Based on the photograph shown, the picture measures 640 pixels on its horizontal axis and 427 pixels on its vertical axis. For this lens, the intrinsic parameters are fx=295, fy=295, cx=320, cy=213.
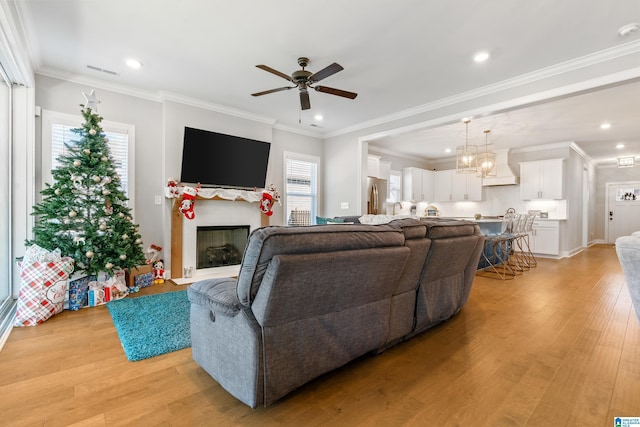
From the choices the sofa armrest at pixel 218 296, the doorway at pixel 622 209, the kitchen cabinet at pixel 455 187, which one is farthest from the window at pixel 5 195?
the doorway at pixel 622 209

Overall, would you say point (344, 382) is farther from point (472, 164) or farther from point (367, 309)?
point (472, 164)

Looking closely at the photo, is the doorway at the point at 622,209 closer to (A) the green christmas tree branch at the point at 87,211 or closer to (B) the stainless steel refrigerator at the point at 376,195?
(B) the stainless steel refrigerator at the point at 376,195

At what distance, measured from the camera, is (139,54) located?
326cm

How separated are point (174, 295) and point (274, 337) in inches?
98.9

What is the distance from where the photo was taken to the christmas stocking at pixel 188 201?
14.1 ft

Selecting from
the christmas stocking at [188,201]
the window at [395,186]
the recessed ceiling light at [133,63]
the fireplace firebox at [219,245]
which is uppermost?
the recessed ceiling light at [133,63]

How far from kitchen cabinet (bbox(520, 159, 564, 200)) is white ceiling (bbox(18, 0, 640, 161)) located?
216 centimetres

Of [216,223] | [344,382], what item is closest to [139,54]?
[216,223]

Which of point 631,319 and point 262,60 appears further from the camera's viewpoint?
point 262,60

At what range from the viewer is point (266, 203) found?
5.24 m

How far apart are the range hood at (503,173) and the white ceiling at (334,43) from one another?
2.68 meters

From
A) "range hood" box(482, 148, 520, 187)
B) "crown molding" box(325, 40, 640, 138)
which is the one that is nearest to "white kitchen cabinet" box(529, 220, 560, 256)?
"range hood" box(482, 148, 520, 187)

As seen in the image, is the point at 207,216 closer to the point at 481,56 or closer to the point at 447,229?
the point at 447,229

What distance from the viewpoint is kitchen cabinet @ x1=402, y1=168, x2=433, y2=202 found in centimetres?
838
